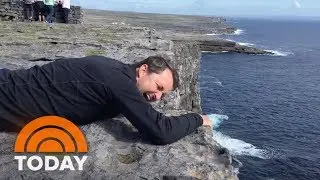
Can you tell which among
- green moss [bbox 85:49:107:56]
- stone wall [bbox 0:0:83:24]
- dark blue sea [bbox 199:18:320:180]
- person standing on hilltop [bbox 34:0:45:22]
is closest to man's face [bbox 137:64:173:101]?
green moss [bbox 85:49:107:56]

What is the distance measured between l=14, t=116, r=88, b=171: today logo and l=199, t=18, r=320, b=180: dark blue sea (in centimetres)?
3176

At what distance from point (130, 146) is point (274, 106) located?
54630 mm

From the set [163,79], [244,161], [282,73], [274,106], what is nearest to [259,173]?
[244,161]

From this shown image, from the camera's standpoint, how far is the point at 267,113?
2153 inches

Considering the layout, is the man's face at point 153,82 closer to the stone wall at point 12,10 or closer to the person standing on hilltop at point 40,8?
the person standing on hilltop at point 40,8

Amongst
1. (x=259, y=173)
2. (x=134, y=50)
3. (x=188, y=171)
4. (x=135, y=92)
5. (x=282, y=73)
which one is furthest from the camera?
(x=282, y=73)

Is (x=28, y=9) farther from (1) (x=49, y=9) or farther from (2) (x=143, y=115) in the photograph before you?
(2) (x=143, y=115)

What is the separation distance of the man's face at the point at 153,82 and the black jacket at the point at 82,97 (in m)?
0.14

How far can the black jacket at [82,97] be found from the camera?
5.43m

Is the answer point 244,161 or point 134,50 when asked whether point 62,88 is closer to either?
point 134,50

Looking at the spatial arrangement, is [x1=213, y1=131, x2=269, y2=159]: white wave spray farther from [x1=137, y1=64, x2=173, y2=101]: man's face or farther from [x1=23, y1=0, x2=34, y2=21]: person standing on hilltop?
[x1=137, y1=64, x2=173, y2=101]: man's face

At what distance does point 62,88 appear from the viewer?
557cm

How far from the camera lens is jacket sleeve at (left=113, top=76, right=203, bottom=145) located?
538 cm

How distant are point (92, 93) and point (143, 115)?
2.23 feet
